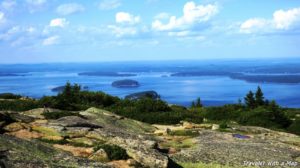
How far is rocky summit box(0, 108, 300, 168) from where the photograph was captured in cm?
1405

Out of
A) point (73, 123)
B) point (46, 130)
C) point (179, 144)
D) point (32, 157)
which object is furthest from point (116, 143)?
point (73, 123)

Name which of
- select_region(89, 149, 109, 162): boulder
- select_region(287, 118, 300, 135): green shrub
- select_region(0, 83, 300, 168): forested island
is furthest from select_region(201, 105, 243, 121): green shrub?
select_region(89, 149, 109, 162): boulder

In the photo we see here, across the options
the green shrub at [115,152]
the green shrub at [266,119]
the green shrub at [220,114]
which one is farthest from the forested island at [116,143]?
the green shrub at [220,114]

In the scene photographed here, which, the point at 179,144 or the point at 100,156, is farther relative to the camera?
the point at 179,144

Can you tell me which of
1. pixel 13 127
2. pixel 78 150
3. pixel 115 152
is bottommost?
pixel 78 150

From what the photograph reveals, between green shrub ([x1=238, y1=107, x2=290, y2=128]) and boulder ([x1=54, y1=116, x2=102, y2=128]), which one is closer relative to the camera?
boulder ([x1=54, y1=116, x2=102, y2=128])

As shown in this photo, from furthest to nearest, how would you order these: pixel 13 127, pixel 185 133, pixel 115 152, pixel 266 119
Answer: pixel 266 119, pixel 185 133, pixel 13 127, pixel 115 152

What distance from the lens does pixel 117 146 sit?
1589cm

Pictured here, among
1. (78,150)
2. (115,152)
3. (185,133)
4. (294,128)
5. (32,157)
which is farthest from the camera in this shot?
(294,128)

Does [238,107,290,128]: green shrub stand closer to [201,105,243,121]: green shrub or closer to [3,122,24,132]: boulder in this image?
[201,105,243,121]: green shrub

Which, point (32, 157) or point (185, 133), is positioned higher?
point (32, 157)

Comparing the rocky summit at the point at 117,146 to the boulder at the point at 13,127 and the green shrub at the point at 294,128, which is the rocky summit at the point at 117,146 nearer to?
the boulder at the point at 13,127

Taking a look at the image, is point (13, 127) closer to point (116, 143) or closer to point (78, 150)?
point (78, 150)

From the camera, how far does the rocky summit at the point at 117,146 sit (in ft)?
46.1
